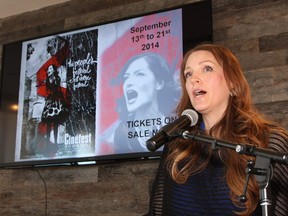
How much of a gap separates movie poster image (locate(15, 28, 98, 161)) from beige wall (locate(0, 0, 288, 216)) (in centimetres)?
17

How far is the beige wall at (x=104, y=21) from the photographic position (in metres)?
2.22

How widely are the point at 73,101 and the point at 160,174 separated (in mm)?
1221

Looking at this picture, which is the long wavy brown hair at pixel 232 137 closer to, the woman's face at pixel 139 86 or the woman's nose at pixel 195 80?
the woman's nose at pixel 195 80

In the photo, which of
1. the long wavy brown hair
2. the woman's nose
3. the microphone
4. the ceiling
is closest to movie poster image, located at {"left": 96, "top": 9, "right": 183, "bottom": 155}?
the ceiling

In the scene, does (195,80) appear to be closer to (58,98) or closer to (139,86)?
(139,86)

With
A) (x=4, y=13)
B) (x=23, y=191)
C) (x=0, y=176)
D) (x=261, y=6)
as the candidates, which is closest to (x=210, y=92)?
(x=261, y=6)

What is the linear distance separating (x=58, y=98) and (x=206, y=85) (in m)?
1.48

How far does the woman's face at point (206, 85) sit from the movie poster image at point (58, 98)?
1186mm

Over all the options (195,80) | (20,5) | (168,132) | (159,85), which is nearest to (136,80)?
(159,85)

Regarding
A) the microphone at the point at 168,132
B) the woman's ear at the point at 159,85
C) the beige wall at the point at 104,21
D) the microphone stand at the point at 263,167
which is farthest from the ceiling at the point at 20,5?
the microphone stand at the point at 263,167

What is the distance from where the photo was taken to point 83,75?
2.61 meters

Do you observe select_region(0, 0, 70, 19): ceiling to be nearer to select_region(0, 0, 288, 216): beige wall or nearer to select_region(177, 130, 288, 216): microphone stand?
select_region(0, 0, 288, 216): beige wall

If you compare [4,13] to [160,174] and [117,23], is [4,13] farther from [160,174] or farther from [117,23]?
[160,174]

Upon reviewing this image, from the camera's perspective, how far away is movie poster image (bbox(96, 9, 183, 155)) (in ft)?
7.70
